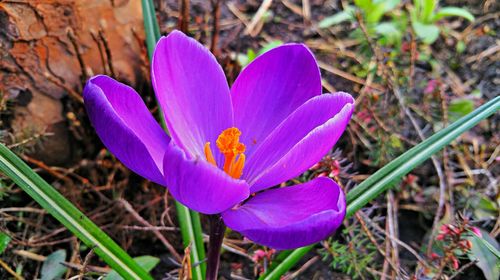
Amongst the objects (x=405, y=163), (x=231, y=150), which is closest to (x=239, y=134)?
(x=231, y=150)

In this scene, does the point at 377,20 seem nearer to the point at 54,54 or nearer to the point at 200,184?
the point at 54,54

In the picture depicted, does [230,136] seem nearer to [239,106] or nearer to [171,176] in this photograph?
[239,106]

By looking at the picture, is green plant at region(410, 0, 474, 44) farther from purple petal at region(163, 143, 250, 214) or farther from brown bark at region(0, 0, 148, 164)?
purple petal at region(163, 143, 250, 214)

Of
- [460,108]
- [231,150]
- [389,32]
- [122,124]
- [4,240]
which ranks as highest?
[122,124]

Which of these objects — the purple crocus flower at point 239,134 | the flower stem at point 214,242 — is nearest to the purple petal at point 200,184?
the purple crocus flower at point 239,134

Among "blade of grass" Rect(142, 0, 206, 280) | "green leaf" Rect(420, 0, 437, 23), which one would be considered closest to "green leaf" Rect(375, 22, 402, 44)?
"green leaf" Rect(420, 0, 437, 23)

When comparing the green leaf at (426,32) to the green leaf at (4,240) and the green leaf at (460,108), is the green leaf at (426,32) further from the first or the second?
the green leaf at (4,240)
